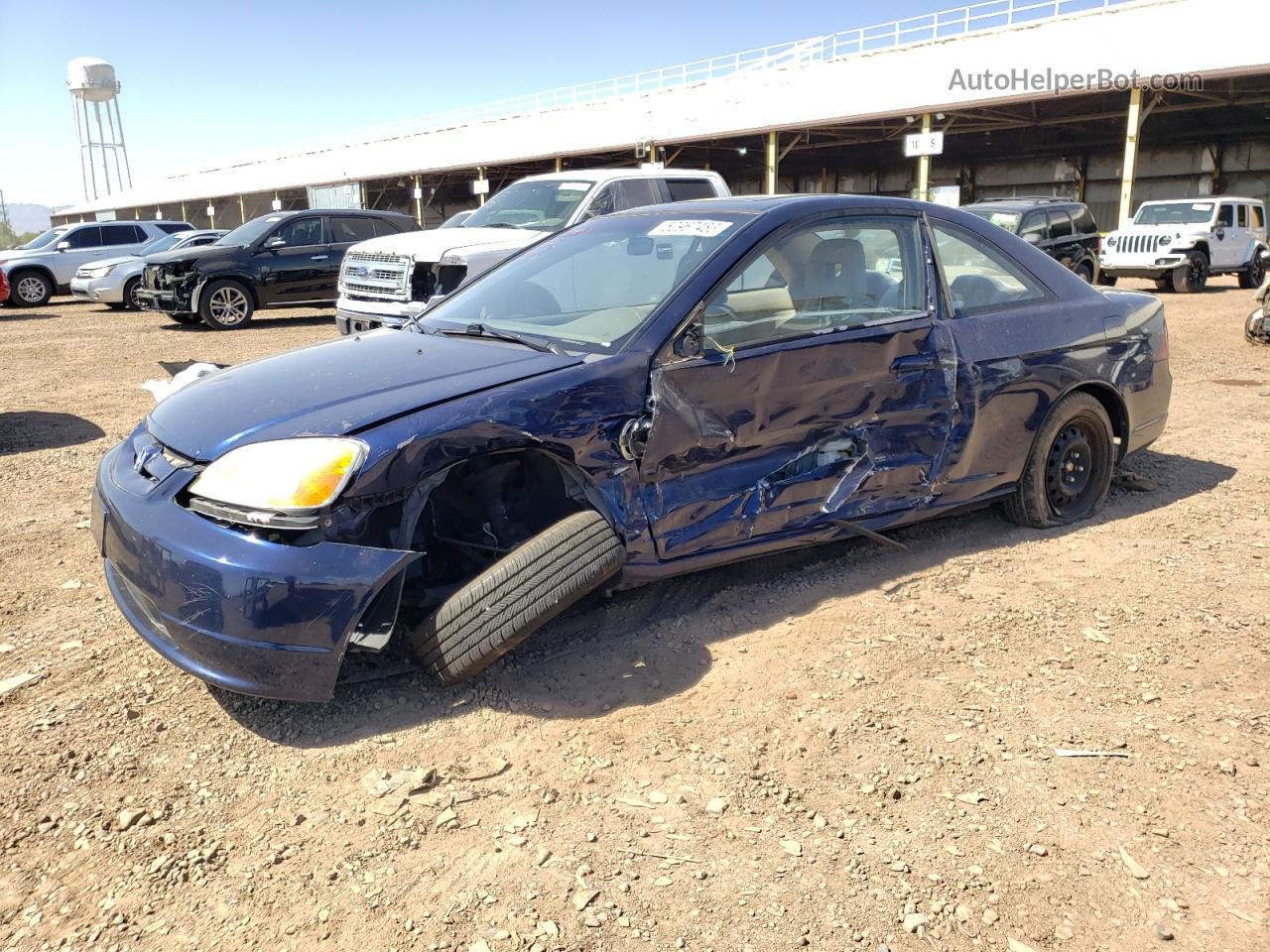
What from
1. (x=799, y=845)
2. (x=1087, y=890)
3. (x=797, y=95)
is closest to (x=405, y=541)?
(x=799, y=845)

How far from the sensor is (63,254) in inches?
774

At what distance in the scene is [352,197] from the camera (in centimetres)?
4850

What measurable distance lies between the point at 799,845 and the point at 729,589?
1625 millimetres

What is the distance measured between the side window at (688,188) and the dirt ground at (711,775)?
698 cm

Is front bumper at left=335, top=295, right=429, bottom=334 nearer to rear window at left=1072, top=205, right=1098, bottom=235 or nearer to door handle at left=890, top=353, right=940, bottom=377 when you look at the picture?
door handle at left=890, top=353, right=940, bottom=377

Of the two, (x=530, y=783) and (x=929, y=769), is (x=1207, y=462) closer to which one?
(x=929, y=769)

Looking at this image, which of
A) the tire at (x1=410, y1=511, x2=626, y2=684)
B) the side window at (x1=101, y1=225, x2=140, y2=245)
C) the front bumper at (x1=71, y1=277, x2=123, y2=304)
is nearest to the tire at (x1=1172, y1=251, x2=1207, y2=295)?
the tire at (x1=410, y1=511, x2=626, y2=684)

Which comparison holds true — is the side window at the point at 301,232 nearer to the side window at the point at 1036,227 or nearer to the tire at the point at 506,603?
the side window at the point at 1036,227

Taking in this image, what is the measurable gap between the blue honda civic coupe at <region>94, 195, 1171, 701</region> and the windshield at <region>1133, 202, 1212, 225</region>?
55.7 feet

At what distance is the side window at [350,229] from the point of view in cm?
1470

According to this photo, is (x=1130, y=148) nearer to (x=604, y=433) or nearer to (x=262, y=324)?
(x=262, y=324)

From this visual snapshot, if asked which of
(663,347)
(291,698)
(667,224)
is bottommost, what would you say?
(291,698)

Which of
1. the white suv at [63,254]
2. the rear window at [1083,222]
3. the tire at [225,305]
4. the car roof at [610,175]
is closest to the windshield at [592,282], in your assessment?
the car roof at [610,175]

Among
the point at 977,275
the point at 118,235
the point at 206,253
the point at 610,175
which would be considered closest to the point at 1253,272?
the point at 610,175
